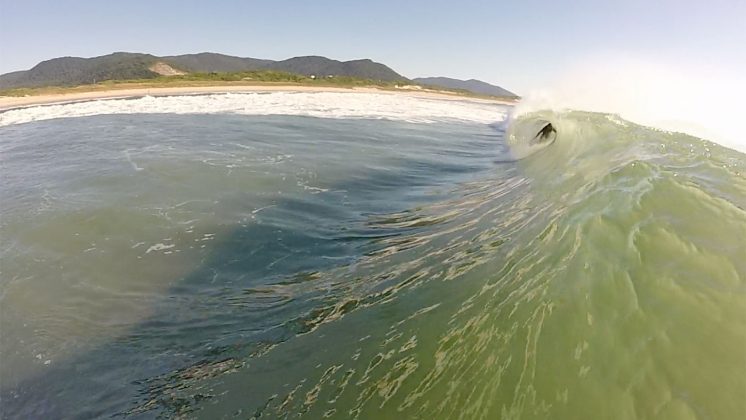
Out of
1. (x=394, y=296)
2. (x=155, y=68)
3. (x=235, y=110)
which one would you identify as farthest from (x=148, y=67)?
(x=394, y=296)

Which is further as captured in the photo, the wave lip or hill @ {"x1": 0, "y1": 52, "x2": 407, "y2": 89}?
hill @ {"x1": 0, "y1": 52, "x2": 407, "y2": 89}

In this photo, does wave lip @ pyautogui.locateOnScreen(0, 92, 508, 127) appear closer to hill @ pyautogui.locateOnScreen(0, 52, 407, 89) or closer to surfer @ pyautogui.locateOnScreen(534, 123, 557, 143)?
surfer @ pyautogui.locateOnScreen(534, 123, 557, 143)

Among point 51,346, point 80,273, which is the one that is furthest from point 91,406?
point 80,273

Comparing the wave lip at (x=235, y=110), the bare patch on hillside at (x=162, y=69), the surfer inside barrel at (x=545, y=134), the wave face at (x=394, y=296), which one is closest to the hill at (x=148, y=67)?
the bare patch on hillside at (x=162, y=69)

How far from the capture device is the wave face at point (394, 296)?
8.18 ft

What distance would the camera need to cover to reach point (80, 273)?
210 inches

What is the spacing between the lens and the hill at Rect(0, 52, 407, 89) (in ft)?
365

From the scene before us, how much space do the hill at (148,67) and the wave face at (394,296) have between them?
113286mm

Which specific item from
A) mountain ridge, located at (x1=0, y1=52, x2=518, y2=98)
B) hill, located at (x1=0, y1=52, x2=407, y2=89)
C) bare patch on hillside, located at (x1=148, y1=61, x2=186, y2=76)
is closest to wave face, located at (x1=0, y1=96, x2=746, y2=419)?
mountain ridge, located at (x1=0, y1=52, x2=518, y2=98)

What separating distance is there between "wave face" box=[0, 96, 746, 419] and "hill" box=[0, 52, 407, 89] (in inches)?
Answer: 4460

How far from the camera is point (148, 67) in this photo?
10906 cm

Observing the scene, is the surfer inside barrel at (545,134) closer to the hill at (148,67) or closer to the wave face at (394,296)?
the wave face at (394,296)

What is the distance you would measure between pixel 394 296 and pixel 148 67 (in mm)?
126713

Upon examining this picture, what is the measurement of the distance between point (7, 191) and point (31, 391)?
7.90 m
